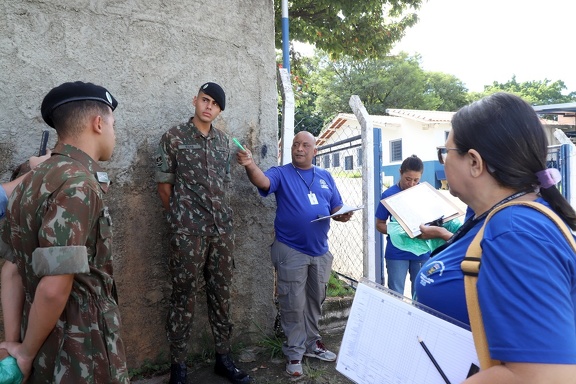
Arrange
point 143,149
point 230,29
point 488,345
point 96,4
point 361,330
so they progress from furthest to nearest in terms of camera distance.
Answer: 1. point 230,29
2. point 143,149
3. point 96,4
4. point 361,330
5. point 488,345

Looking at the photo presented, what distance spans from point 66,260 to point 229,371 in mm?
1988

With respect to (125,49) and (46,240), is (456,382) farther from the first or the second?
(125,49)

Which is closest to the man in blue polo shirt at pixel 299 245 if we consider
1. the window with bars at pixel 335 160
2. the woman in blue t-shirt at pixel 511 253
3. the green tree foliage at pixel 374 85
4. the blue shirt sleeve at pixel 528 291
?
the woman in blue t-shirt at pixel 511 253

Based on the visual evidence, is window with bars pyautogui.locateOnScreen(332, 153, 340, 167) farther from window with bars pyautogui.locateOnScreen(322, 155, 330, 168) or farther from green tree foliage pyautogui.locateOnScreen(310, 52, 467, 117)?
green tree foliage pyautogui.locateOnScreen(310, 52, 467, 117)

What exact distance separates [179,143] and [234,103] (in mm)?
774

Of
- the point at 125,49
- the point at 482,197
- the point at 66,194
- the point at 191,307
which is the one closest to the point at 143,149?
the point at 125,49

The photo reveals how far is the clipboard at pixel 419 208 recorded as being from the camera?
3.00m

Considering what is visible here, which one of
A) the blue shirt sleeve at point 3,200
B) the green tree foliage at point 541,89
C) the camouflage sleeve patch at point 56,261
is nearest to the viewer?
the camouflage sleeve patch at point 56,261

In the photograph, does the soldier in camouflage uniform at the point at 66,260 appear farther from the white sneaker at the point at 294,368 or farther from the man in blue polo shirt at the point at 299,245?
the white sneaker at the point at 294,368

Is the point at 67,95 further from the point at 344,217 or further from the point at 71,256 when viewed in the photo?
the point at 344,217

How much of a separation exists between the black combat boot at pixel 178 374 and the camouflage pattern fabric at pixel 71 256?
140 cm

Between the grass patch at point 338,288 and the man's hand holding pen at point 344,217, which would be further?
the grass patch at point 338,288

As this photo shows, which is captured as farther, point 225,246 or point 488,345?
point 225,246

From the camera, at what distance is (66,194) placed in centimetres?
136
